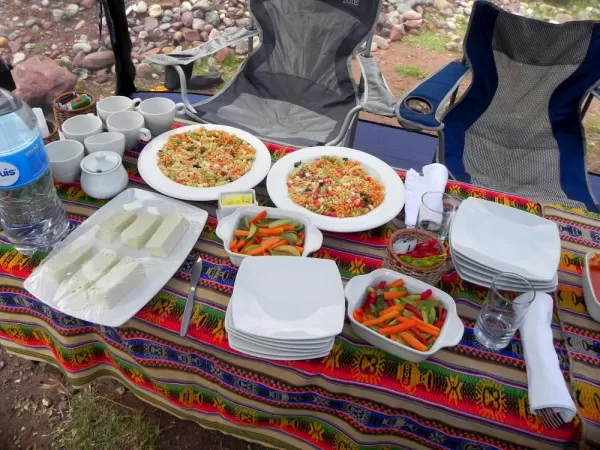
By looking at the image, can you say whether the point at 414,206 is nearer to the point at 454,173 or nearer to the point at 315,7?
the point at 454,173

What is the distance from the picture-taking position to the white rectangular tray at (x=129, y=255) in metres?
1.28

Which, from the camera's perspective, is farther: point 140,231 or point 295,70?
point 295,70

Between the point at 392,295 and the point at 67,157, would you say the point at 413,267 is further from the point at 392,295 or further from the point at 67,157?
the point at 67,157

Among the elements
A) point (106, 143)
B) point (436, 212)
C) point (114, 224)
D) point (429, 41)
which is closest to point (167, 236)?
point (114, 224)

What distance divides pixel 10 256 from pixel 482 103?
112 inches

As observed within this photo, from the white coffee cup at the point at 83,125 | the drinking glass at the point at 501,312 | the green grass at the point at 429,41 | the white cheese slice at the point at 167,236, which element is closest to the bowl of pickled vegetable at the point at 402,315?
the drinking glass at the point at 501,312

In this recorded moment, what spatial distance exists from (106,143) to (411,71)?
4455mm

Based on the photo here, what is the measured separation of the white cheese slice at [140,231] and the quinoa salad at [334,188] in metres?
0.52

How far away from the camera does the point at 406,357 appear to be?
123cm

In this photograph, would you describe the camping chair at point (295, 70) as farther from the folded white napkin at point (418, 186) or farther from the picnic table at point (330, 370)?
the picnic table at point (330, 370)

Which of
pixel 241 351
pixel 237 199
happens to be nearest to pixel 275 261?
pixel 241 351

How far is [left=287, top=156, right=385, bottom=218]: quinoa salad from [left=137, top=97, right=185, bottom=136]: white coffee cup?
0.63 meters

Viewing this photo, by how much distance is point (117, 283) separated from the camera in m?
1.30

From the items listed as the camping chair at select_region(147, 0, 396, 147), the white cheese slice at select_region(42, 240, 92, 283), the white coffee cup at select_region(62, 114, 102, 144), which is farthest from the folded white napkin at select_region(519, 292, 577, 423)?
the camping chair at select_region(147, 0, 396, 147)
